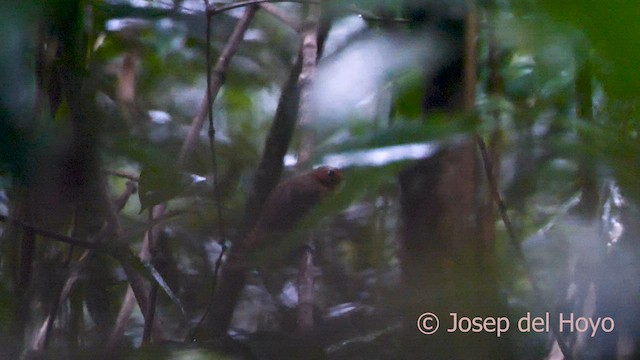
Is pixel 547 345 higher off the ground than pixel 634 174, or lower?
lower

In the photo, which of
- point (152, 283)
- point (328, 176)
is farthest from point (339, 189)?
point (152, 283)

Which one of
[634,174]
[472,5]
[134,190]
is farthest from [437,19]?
[134,190]

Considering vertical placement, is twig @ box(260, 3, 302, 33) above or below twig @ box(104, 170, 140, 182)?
above

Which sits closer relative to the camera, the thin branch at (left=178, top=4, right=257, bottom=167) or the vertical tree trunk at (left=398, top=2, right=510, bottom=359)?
the vertical tree trunk at (left=398, top=2, right=510, bottom=359)

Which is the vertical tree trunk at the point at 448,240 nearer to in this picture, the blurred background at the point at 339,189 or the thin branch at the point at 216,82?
the blurred background at the point at 339,189

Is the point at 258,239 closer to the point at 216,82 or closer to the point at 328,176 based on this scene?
the point at 328,176

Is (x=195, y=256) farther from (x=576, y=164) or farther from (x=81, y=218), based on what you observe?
(x=576, y=164)

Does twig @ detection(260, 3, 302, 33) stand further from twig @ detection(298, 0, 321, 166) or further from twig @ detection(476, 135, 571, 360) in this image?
twig @ detection(476, 135, 571, 360)

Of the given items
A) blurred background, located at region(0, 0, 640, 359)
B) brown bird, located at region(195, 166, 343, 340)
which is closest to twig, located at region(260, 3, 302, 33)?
blurred background, located at region(0, 0, 640, 359)

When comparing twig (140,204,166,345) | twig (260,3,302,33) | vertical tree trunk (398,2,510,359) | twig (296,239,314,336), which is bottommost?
twig (140,204,166,345)
